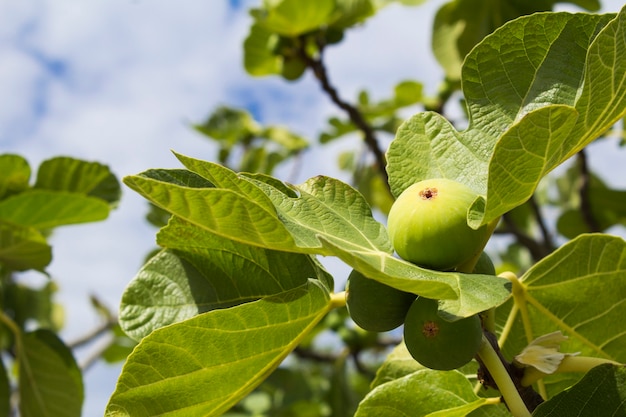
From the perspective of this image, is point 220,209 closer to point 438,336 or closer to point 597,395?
point 438,336

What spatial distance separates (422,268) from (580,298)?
14.4 inches

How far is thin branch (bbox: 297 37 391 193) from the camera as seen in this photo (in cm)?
276

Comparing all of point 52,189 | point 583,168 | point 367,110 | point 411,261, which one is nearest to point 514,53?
point 411,261

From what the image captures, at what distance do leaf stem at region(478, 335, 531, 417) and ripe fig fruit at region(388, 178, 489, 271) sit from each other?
12cm

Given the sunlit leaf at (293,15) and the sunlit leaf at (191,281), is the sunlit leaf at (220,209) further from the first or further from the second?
the sunlit leaf at (293,15)

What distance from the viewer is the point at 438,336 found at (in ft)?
2.66

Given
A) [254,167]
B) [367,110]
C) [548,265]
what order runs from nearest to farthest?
[548,265], [367,110], [254,167]

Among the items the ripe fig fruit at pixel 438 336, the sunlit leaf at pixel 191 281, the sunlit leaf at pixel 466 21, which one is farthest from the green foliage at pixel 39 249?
the sunlit leaf at pixel 466 21

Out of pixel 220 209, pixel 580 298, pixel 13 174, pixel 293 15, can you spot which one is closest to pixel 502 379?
pixel 580 298

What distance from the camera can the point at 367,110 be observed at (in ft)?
11.8

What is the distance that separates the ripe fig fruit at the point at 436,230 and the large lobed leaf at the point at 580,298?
244mm

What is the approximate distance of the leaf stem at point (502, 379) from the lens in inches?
34.0

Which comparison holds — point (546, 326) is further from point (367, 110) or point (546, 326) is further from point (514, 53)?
point (367, 110)

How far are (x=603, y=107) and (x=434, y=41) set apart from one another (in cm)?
232
